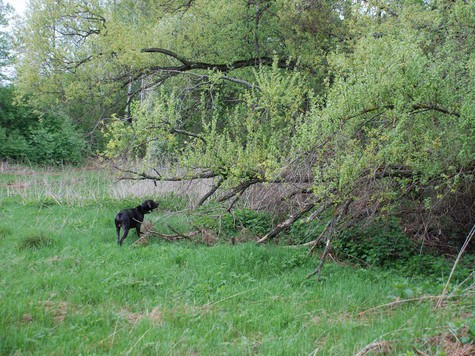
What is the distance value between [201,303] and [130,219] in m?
4.28

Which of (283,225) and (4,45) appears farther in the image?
(4,45)

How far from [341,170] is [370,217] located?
6.04 feet

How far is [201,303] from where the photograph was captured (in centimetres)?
621

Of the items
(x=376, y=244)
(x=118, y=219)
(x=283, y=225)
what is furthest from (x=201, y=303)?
(x=376, y=244)

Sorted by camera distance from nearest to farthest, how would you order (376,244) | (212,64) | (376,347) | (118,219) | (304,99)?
1. (376,347)
2. (376,244)
3. (118,219)
4. (304,99)
5. (212,64)

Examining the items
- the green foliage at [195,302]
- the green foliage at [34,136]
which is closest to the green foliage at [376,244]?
the green foliage at [195,302]

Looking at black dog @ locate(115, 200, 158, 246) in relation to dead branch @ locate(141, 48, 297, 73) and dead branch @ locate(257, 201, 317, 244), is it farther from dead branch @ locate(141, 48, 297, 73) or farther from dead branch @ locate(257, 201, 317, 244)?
dead branch @ locate(141, 48, 297, 73)

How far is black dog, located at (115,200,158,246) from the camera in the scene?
31.6 feet

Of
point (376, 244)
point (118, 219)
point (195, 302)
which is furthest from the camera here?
point (118, 219)

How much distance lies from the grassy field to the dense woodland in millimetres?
1109

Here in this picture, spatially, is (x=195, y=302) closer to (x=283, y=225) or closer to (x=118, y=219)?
(x=283, y=225)

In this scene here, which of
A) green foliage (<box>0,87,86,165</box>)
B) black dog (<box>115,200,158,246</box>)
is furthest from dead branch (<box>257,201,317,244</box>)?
green foliage (<box>0,87,86,165</box>)

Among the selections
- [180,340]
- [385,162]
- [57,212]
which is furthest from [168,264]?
[57,212]

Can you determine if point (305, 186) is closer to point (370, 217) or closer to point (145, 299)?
point (370, 217)
